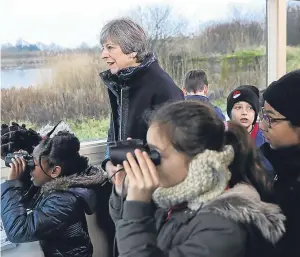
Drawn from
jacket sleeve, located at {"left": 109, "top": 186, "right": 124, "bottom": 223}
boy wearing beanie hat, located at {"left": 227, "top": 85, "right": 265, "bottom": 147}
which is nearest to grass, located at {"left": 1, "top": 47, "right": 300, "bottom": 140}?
boy wearing beanie hat, located at {"left": 227, "top": 85, "right": 265, "bottom": 147}

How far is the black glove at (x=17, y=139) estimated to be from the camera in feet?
6.55

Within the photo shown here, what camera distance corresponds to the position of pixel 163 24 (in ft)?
9.40

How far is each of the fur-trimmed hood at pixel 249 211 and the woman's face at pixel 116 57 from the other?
40.1 inches

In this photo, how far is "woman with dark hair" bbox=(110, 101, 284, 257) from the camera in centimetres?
105

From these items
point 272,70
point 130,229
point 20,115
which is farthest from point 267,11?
point 130,229

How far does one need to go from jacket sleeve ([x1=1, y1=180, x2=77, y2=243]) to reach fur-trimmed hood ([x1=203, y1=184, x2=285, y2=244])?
87cm

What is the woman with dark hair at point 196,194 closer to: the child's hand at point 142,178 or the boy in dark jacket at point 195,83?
the child's hand at point 142,178

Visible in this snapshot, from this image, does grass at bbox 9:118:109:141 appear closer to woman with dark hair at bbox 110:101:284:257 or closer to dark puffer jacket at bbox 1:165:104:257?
dark puffer jacket at bbox 1:165:104:257

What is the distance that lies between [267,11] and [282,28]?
201mm

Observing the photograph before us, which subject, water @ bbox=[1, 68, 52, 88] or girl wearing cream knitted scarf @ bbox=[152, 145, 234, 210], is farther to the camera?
water @ bbox=[1, 68, 52, 88]

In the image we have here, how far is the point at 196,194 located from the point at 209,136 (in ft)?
0.46

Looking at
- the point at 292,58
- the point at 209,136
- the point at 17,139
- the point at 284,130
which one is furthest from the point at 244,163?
the point at 292,58

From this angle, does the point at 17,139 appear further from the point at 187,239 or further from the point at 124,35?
the point at 187,239

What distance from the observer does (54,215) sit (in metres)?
1.79
